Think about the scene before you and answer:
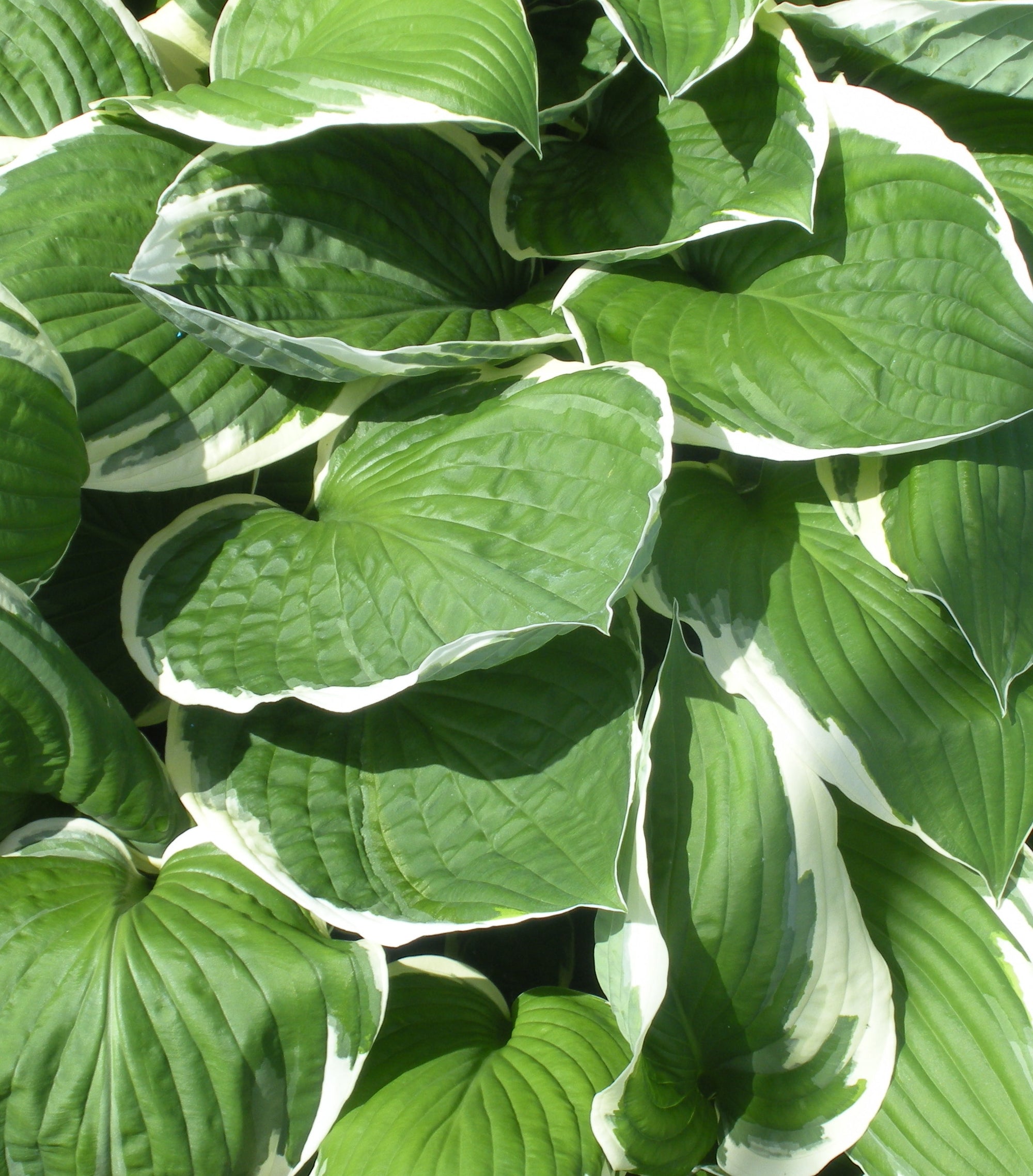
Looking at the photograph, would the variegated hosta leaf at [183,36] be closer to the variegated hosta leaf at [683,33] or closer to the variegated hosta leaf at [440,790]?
the variegated hosta leaf at [683,33]

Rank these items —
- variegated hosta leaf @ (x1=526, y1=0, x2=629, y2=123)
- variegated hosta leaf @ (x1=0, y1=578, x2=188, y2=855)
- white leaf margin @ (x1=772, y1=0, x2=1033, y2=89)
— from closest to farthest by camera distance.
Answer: variegated hosta leaf @ (x1=0, y1=578, x2=188, y2=855) < white leaf margin @ (x1=772, y1=0, x2=1033, y2=89) < variegated hosta leaf @ (x1=526, y1=0, x2=629, y2=123)

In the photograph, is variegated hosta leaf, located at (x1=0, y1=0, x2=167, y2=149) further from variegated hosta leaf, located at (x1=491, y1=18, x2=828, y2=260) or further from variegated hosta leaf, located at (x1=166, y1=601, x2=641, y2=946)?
variegated hosta leaf, located at (x1=166, y1=601, x2=641, y2=946)

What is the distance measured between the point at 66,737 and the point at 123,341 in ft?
1.14

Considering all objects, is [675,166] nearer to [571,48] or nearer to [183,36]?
[571,48]

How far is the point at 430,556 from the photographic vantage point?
2.43 ft

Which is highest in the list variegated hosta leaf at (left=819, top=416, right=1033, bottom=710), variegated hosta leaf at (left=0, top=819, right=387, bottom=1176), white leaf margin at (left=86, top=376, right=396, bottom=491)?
white leaf margin at (left=86, top=376, right=396, bottom=491)

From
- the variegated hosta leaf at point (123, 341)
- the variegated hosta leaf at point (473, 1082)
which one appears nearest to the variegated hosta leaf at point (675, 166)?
the variegated hosta leaf at point (123, 341)

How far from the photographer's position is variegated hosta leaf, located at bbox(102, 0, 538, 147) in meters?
0.73

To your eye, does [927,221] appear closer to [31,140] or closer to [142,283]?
[142,283]

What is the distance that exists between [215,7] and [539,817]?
908 mm

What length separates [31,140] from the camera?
0.92 metres

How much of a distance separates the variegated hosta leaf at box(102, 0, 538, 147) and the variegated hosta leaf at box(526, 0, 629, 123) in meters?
0.24

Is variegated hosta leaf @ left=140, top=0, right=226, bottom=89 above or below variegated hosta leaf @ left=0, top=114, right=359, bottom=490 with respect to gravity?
above

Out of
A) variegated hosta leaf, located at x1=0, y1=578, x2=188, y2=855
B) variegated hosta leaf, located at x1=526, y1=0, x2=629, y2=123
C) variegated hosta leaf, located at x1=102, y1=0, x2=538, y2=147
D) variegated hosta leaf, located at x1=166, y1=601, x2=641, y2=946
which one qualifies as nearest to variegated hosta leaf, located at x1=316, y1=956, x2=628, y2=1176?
variegated hosta leaf, located at x1=166, y1=601, x2=641, y2=946
